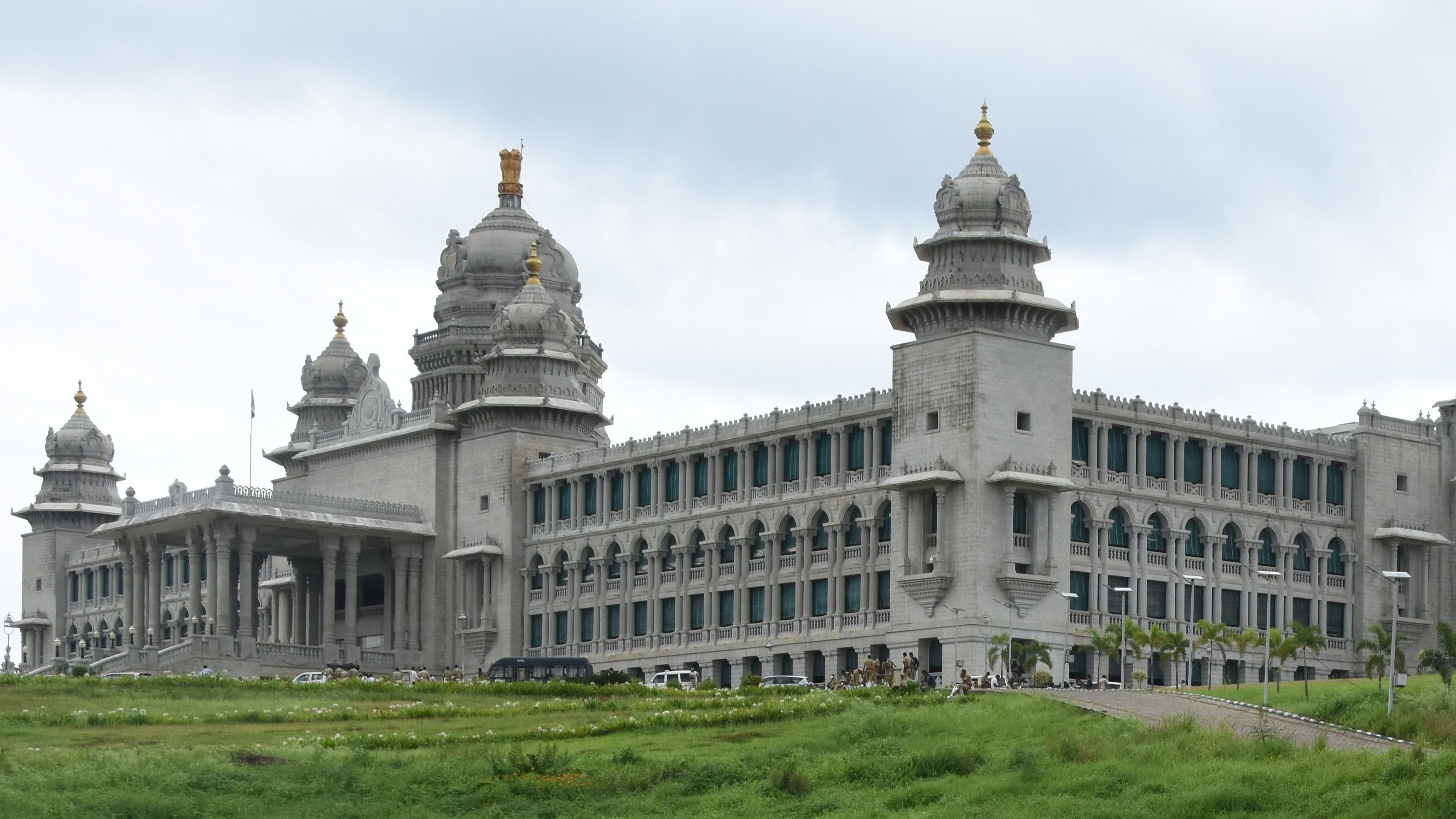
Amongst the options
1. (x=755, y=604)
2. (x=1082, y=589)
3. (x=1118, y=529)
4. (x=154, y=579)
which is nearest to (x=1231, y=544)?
(x=1118, y=529)

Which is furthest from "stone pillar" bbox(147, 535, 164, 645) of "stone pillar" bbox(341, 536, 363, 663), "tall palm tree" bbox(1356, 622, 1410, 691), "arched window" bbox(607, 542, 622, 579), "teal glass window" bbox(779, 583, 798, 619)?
"tall palm tree" bbox(1356, 622, 1410, 691)

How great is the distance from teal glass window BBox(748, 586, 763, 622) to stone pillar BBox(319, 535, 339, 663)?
20407mm

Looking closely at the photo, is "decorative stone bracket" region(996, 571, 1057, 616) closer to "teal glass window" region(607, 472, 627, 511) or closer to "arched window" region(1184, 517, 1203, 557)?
"arched window" region(1184, 517, 1203, 557)

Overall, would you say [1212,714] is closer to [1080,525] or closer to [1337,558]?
[1080,525]

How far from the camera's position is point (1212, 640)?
309 feet

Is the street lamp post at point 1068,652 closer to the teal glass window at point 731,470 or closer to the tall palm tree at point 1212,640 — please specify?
the tall palm tree at point 1212,640

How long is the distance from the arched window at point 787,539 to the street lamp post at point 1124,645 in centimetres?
1339

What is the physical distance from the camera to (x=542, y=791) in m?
58.4

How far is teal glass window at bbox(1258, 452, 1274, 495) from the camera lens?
104625mm

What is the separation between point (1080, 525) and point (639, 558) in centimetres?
2263

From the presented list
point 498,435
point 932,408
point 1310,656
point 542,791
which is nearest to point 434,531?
point 498,435

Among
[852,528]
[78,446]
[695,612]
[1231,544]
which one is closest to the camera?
[852,528]

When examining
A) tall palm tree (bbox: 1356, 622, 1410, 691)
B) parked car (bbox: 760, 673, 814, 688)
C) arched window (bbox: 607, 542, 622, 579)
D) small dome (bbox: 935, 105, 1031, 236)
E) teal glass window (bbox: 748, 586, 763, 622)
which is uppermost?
small dome (bbox: 935, 105, 1031, 236)

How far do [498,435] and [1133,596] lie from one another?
32.7 meters
